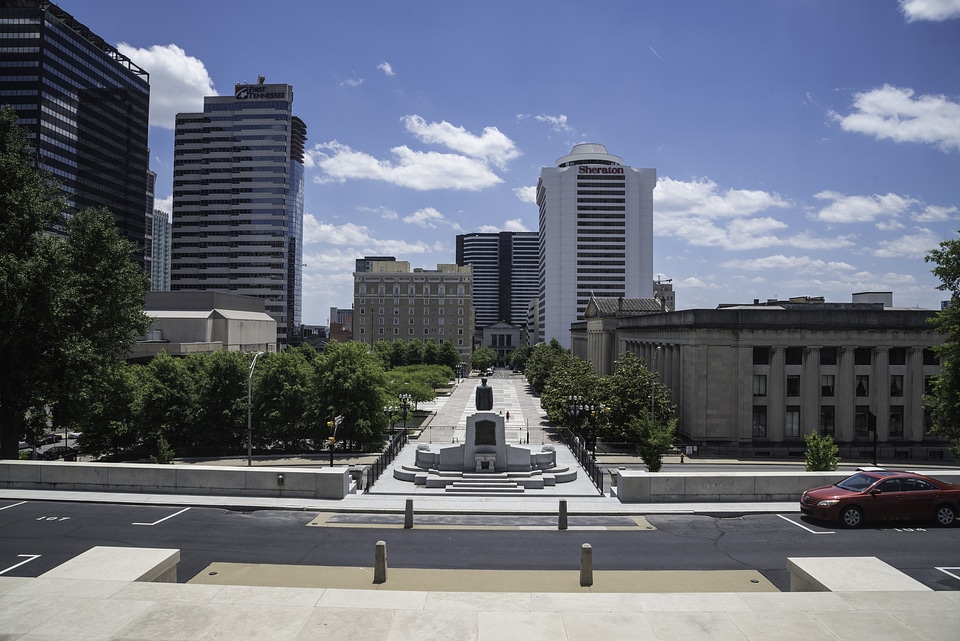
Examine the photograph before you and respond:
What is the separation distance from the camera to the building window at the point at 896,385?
182 ft

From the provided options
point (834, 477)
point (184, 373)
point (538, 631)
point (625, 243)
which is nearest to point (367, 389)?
point (184, 373)

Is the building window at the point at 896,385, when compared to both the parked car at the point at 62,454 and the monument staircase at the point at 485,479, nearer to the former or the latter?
the monument staircase at the point at 485,479

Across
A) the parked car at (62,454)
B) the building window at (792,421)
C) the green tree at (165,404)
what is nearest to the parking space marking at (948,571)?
the building window at (792,421)

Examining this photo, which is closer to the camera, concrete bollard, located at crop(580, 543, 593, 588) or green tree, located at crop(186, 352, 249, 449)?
concrete bollard, located at crop(580, 543, 593, 588)

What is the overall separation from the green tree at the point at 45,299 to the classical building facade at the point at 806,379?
42861mm

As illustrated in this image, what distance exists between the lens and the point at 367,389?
51000 millimetres

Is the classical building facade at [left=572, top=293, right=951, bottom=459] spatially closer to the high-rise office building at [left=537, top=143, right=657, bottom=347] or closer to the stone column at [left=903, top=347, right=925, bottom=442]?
the stone column at [left=903, top=347, right=925, bottom=442]

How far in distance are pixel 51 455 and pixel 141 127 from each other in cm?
13086

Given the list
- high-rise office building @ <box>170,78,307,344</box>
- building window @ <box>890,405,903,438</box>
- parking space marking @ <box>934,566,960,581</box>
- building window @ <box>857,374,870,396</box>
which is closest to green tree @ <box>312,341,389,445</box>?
building window @ <box>857,374,870,396</box>

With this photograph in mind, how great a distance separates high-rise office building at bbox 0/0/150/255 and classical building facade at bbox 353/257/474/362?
52.4 m

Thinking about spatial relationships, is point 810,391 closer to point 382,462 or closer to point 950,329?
point 950,329

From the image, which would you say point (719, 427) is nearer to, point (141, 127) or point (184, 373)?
point (184, 373)

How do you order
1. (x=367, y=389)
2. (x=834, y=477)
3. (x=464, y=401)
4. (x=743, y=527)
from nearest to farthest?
(x=743, y=527), (x=834, y=477), (x=367, y=389), (x=464, y=401)

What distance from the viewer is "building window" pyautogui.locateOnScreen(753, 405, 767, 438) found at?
54.4 m
